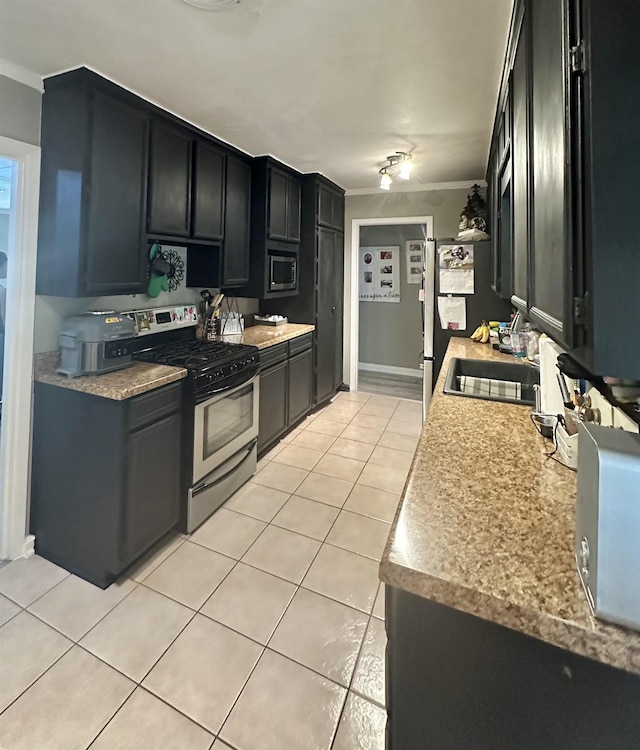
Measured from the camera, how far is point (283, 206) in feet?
11.3

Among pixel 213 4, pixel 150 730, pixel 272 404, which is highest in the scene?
pixel 213 4

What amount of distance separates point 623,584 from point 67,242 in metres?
2.32

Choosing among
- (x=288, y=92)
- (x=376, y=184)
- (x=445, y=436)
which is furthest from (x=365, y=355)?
(x=445, y=436)

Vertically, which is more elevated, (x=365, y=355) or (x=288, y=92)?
(x=288, y=92)

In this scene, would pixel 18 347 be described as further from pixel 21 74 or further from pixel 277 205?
pixel 277 205

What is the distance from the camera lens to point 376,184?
412 cm

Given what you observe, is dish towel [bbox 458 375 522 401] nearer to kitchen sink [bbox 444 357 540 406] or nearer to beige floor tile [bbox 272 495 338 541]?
kitchen sink [bbox 444 357 540 406]

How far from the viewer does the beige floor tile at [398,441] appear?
335 centimetres

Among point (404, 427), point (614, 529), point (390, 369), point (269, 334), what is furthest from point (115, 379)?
point (390, 369)

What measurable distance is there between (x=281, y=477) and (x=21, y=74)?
263 centimetres

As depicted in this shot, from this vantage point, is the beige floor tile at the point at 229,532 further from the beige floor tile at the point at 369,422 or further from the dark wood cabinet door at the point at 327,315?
the dark wood cabinet door at the point at 327,315

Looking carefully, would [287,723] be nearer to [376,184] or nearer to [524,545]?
[524,545]

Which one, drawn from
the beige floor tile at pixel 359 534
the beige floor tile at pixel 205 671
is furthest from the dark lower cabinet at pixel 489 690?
the beige floor tile at pixel 359 534

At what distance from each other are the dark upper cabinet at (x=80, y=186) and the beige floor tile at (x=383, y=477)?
80.9 inches
